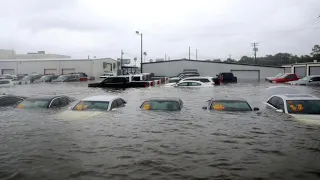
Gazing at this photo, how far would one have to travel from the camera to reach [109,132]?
9.09 metres

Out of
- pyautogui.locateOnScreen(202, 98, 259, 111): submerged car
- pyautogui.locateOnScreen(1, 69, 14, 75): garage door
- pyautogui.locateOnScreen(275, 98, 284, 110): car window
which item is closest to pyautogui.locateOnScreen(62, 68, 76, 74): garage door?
pyautogui.locateOnScreen(1, 69, 14, 75): garage door

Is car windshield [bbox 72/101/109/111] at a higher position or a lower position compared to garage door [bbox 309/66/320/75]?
lower

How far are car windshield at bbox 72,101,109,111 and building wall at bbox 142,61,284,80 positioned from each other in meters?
42.6

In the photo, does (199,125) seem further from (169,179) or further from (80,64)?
(80,64)

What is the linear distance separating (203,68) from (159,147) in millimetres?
47132

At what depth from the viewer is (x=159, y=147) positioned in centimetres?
754

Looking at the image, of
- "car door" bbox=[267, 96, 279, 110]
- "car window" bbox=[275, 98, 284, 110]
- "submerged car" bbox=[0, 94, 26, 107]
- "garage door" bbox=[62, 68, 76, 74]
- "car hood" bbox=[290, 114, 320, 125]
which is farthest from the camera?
"garage door" bbox=[62, 68, 76, 74]

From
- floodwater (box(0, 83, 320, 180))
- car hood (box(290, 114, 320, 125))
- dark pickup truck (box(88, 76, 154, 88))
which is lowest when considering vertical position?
floodwater (box(0, 83, 320, 180))

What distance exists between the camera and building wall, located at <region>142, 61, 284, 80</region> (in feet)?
175

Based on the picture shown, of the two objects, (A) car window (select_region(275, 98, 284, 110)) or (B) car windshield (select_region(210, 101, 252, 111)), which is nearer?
(A) car window (select_region(275, 98, 284, 110))

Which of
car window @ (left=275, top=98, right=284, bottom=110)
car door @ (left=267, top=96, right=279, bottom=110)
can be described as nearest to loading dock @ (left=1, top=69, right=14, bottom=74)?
car door @ (left=267, top=96, right=279, bottom=110)

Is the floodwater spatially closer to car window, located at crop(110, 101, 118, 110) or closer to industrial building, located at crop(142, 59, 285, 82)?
car window, located at crop(110, 101, 118, 110)

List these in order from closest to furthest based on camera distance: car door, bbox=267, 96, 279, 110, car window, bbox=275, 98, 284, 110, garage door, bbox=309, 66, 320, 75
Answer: car window, bbox=275, 98, 284, 110 → car door, bbox=267, 96, 279, 110 → garage door, bbox=309, 66, 320, 75

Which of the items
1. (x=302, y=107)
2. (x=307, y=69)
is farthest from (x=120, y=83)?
(x=307, y=69)
